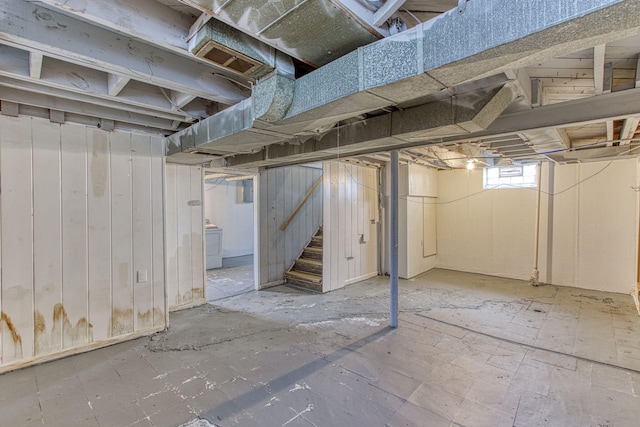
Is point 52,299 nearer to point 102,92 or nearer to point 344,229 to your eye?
point 102,92

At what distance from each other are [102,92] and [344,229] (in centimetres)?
377

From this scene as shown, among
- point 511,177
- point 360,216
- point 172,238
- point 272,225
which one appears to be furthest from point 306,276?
point 511,177

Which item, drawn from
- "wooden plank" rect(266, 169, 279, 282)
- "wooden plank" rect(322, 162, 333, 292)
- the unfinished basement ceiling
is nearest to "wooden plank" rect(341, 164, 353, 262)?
"wooden plank" rect(322, 162, 333, 292)

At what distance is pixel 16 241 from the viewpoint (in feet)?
8.43

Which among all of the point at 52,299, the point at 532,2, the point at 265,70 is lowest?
the point at 52,299

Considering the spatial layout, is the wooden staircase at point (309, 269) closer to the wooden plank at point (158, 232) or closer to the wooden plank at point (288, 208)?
the wooden plank at point (288, 208)

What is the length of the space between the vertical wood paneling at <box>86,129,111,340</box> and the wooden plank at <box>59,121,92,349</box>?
0.05 meters

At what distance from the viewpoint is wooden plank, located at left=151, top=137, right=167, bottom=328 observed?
3.32m

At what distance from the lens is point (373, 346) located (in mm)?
2961

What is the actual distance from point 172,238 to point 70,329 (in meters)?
1.46

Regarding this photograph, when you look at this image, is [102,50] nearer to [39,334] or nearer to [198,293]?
[39,334]

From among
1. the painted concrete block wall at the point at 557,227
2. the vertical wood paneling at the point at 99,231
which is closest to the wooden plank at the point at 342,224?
the painted concrete block wall at the point at 557,227

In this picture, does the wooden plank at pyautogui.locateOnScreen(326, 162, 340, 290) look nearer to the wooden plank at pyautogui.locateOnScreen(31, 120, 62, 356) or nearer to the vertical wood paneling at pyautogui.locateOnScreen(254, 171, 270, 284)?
the vertical wood paneling at pyautogui.locateOnScreen(254, 171, 270, 284)

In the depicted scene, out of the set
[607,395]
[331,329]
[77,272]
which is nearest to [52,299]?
[77,272]
